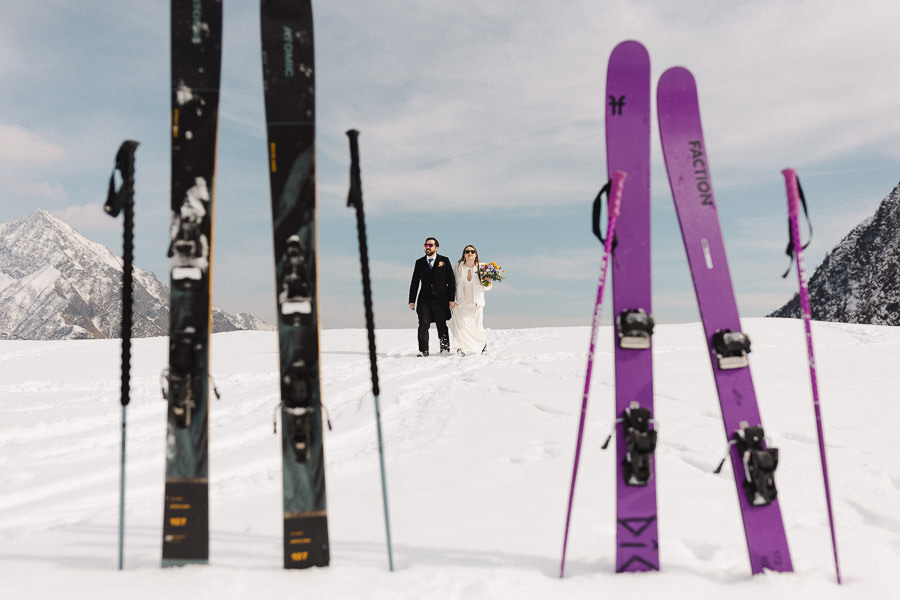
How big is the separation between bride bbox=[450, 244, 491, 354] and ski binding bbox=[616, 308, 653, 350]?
7455 millimetres

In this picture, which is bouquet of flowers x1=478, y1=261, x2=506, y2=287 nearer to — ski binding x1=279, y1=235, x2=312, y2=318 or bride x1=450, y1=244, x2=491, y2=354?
bride x1=450, y1=244, x2=491, y2=354

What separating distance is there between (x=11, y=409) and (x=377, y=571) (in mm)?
5947

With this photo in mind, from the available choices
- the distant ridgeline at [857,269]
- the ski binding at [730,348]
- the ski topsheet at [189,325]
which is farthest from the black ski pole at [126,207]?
the distant ridgeline at [857,269]

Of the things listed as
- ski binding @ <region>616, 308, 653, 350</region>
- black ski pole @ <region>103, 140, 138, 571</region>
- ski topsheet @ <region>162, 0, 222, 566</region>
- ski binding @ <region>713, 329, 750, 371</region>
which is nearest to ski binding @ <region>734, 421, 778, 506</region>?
ski binding @ <region>713, 329, 750, 371</region>

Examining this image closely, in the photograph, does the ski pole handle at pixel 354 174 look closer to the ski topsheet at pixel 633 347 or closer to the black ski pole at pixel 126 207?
the black ski pole at pixel 126 207

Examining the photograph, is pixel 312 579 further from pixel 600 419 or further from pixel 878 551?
pixel 600 419

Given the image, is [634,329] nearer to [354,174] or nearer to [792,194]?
[792,194]

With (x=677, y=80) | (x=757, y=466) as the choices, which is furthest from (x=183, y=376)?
(x=677, y=80)

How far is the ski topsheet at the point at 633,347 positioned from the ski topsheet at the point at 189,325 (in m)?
1.83

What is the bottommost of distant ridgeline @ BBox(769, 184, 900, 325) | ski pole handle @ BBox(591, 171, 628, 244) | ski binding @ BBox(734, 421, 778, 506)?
ski binding @ BBox(734, 421, 778, 506)

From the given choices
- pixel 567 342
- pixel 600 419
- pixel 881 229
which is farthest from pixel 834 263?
pixel 600 419

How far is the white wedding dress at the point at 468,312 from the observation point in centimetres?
992

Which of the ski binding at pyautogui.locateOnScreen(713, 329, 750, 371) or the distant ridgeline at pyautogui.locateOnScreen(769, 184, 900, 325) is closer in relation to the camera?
the ski binding at pyautogui.locateOnScreen(713, 329, 750, 371)

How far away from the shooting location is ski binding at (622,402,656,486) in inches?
93.7
